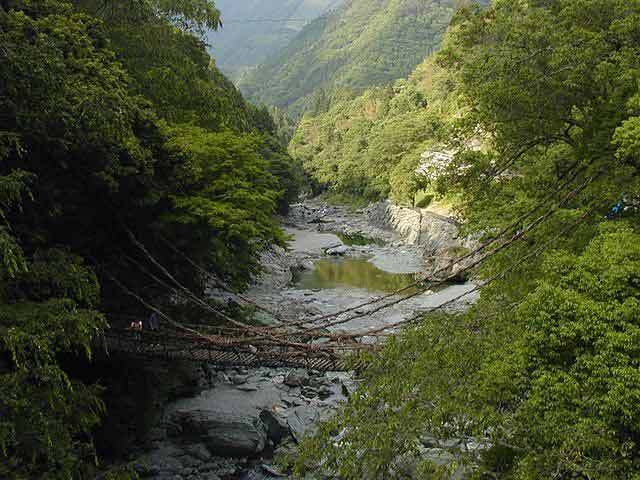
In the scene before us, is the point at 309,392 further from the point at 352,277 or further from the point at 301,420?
the point at 352,277

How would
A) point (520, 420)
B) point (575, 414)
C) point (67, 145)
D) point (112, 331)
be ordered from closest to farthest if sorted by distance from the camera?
1. point (575, 414)
2. point (520, 420)
3. point (67, 145)
4. point (112, 331)

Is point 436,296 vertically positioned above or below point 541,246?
below

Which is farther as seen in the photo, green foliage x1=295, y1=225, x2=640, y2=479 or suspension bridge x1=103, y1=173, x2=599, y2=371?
suspension bridge x1=103, y1=173, x2=599, y2=371

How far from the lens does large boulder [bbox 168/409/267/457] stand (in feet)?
27.3

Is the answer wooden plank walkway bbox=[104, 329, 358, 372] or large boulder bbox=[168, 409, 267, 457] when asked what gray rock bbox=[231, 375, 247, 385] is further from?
wooden plank walkway bbox=[104, 329, 358, 372]

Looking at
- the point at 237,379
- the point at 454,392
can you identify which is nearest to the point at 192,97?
the point at 237,379

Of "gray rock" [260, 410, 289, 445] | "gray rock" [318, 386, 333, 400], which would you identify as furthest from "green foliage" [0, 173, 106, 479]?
"gray rock" [318, 386, 333, 400]

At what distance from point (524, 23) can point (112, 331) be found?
8.04 metres

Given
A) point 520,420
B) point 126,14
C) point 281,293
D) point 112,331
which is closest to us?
point 520,420

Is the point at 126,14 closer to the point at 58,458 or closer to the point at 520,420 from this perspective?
the point at 58,458

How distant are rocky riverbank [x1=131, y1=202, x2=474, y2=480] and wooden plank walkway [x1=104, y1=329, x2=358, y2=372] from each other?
1.05 meters

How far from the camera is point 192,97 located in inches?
427

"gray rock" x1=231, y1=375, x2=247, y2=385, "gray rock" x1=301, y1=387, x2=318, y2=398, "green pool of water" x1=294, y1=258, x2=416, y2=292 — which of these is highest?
"gray rock" x1=231, y1=375, x2=247, y2=385

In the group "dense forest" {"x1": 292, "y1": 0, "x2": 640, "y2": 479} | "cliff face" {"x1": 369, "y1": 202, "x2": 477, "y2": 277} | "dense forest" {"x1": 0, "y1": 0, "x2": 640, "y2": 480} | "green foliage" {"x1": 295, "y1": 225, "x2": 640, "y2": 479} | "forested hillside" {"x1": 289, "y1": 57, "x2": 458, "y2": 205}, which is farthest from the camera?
"forested hillside" {"x1": 289, "y1": 57, "x2": 458, "y2": 205}
